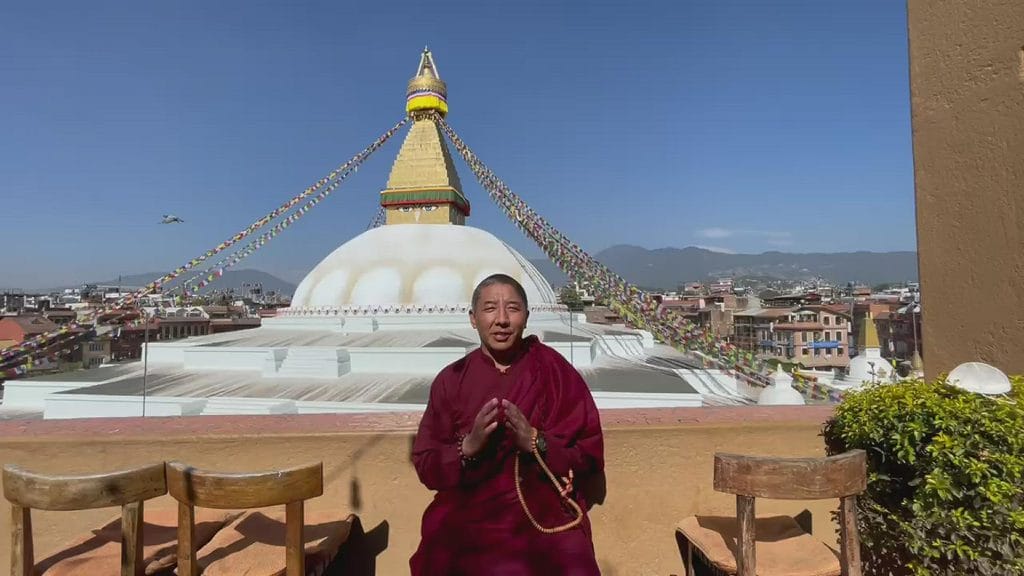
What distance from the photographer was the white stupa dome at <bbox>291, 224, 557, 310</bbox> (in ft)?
36.4

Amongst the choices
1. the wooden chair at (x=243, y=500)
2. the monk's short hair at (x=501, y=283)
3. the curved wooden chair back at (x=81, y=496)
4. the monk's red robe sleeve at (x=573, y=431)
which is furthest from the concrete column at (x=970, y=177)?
the curved wooden chair back at (x=81, y=496)

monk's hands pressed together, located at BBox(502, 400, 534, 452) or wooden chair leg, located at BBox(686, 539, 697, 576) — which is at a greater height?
monk's hands pressed together, located at BBox(502, 400, 534, 452)

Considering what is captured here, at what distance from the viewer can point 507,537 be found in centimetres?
158

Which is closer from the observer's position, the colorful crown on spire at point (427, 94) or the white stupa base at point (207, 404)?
the white stupa base at point (207, 404)

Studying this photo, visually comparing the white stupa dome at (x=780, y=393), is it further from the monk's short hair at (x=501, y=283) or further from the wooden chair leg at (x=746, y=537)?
the monk's short hair at (x=501, y=283)

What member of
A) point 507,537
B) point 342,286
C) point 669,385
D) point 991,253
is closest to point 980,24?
point 991,253

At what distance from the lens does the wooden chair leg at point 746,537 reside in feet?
4.85

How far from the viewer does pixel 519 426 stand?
151 cm

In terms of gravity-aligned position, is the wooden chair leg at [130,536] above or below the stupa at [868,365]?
above

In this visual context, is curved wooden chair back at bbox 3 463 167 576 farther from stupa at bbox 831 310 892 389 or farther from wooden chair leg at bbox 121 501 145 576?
stupa at bbox 831 310 892 389

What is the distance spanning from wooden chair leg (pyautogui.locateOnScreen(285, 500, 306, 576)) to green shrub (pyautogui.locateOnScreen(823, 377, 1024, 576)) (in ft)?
6.04

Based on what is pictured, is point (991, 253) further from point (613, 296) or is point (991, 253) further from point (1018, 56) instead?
point (613, 296)

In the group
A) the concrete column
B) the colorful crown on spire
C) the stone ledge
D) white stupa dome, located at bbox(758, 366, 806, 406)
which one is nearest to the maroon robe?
the stone ledge

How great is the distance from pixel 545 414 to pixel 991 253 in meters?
2.27
